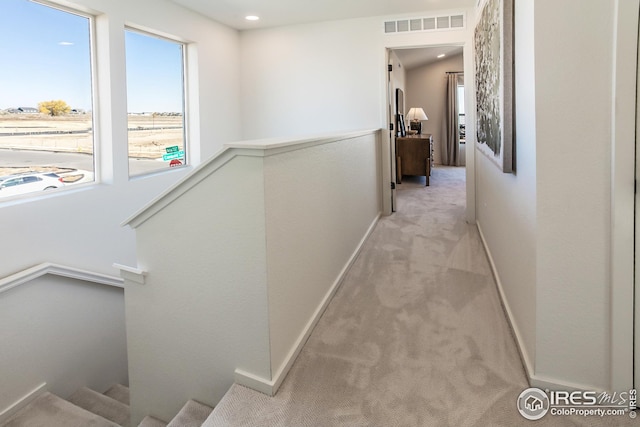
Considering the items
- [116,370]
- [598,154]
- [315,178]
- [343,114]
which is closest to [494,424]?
[598,154]

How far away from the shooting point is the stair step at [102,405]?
114 inches

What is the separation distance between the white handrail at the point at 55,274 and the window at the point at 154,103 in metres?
1.03

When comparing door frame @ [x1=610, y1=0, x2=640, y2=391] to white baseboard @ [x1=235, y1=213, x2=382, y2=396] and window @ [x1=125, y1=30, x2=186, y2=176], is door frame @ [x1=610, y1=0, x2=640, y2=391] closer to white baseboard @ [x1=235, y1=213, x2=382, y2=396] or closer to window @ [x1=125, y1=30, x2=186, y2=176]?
white baseboard @ [x1=235, y1=213, x2=382, y2=396]

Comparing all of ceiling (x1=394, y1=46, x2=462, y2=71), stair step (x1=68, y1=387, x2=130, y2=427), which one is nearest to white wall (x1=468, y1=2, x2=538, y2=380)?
stair step (x1=68, y1=387, x2=130, y2=427)

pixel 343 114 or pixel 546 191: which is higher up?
pixel 343 114

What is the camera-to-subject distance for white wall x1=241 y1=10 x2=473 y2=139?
4887 mm

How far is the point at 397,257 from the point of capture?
3.65m

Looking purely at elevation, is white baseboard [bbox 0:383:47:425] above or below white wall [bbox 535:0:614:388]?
below

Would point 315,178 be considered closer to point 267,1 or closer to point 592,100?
point 592,100

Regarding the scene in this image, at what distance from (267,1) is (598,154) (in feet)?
11.9

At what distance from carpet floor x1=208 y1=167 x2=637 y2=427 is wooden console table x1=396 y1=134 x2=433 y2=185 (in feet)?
13.6

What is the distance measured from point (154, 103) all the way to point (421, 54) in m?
6.13

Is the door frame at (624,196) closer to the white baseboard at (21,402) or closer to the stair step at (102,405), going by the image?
the stair step at (102,405)

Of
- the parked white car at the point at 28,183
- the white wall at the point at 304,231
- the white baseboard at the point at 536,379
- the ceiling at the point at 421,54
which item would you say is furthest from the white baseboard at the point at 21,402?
the ceiling at the point at 421,54
